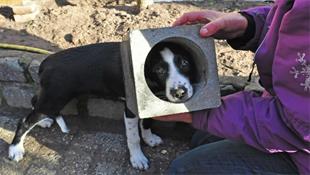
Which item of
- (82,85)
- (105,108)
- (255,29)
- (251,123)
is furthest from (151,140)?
(251,123)

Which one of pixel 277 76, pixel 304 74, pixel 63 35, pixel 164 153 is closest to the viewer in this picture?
pixel 304 74

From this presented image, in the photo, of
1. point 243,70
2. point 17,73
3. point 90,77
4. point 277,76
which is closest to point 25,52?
point 17,73

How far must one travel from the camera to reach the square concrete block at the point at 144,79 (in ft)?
6.17

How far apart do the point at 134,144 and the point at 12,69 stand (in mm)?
959

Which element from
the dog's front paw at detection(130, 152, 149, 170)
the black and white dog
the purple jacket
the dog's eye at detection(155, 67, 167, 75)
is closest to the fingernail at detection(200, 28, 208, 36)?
the purple jacket

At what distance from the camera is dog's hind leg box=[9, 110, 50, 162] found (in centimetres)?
298

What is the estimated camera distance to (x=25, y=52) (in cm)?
329

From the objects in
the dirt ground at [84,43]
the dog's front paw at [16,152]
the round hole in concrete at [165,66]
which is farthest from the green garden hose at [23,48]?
the round hole in concrete at [165,66]

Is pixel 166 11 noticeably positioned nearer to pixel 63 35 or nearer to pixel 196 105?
pixel 63 35

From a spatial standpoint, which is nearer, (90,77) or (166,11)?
(90,77)

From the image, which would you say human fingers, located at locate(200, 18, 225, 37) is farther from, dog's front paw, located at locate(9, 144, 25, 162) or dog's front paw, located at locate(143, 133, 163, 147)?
dog's front paw, located at locate(9, 144, 25, 162)

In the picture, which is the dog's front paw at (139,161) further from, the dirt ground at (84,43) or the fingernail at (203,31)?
the fingernail at (203,31)

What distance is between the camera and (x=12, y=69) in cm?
319

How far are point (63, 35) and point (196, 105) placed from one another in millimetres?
1818
